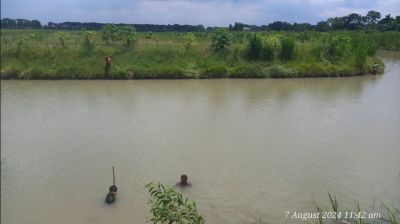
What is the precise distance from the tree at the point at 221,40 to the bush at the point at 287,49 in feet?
9.57

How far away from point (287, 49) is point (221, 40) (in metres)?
3.64

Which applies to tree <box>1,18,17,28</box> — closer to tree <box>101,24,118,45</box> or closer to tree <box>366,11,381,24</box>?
tree <box>101,24,118,45</box>

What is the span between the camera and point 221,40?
2200 centimetres

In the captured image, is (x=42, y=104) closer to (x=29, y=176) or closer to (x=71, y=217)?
(x=29, y=176)

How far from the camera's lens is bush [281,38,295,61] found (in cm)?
2192

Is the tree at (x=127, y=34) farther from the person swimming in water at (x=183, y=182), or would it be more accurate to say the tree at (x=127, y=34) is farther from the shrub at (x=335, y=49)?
the person swimming in water at (x=183, y=182)

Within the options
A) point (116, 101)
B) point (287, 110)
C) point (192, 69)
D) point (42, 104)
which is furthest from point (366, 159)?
point (192, 69)

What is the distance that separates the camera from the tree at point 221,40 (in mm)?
21953

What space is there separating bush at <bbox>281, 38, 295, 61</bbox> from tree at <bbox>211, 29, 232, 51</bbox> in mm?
2917

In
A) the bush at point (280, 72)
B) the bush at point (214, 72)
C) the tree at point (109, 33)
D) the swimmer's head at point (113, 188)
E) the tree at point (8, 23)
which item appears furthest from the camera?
the tree at point (109, 33)

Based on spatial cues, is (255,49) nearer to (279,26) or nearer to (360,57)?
(360,57)

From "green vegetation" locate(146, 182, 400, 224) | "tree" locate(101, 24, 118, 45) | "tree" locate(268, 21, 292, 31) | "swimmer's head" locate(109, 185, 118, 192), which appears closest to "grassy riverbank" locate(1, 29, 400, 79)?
"tree" locate(101, 24, 118, 45)

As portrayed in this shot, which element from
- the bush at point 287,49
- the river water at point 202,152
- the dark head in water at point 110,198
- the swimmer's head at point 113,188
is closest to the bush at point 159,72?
the river water at point 202,152

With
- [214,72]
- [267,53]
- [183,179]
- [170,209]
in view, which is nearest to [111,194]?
[183,179]
